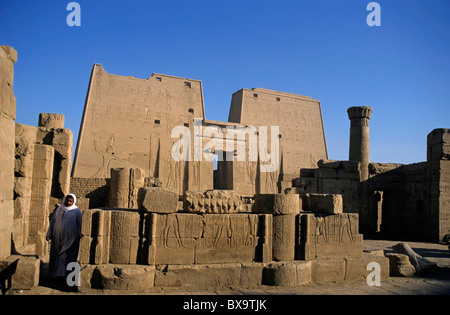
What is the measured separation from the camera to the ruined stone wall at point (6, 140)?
478 centimetres

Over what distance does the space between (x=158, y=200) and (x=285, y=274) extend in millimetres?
2266

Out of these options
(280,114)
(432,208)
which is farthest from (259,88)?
(432,208)

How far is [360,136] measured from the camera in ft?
54.5

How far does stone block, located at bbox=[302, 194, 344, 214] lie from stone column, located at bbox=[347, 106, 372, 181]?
1033cm

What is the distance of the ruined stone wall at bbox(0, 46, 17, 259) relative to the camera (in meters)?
4.78

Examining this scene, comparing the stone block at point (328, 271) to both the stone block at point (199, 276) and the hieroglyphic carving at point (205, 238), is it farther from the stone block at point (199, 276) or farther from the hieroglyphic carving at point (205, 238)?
the stone block at point (199, 276)

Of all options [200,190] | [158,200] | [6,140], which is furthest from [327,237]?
[200,190]

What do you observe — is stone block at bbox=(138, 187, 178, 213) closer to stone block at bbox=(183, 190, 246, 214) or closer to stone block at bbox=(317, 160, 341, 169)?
stone block at bbox=(183, 190, 246, 214)

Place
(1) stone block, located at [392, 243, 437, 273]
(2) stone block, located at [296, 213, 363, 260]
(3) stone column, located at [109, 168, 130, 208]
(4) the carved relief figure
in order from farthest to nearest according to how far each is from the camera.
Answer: (4) the carved relief figure → (3) stone column, located at [109, 168, 130, 208] → (1) stone block, located at [392, 243, 437, 273] → (2) stone block, located at [296, 213, 363, 260]

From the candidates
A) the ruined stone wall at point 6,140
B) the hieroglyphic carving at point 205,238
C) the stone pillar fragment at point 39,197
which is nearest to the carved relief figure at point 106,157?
the stone pillar fragment at point 39,197

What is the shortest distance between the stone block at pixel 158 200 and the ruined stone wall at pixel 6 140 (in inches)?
71.6

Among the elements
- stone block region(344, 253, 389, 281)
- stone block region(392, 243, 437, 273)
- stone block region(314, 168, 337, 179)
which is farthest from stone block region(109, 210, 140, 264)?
stone block region(314, 168, 337, 179)

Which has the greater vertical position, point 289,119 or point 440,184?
point 289,119

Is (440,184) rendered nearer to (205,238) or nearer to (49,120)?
(205,238)
